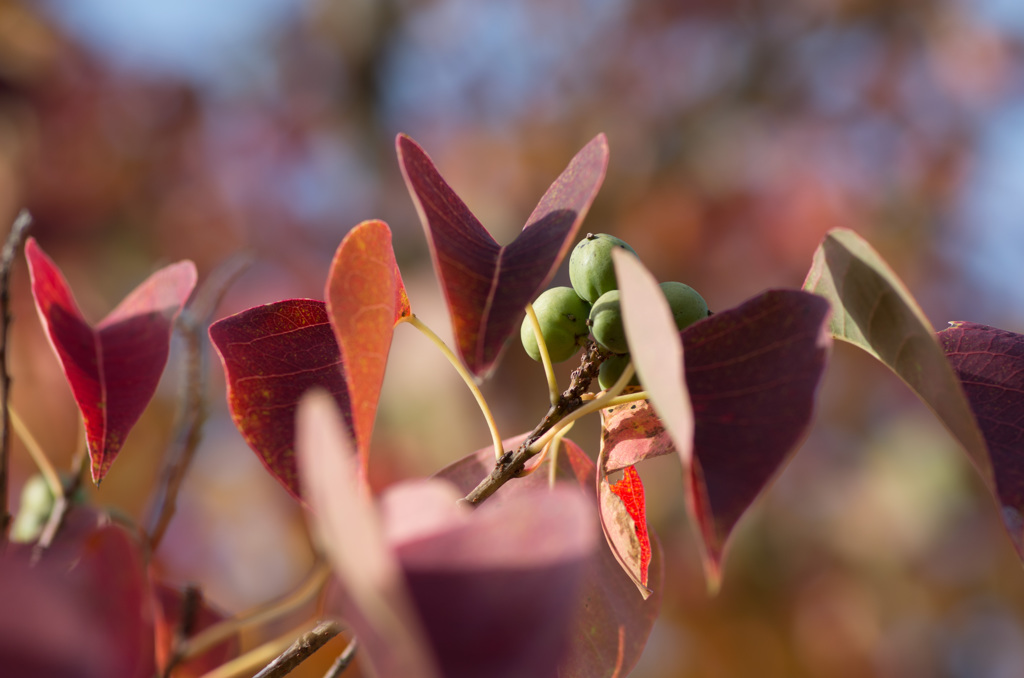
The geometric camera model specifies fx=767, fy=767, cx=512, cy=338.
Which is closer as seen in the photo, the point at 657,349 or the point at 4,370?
the point at 657,349

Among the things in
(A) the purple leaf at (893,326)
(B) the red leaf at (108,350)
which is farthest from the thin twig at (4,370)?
(A) the purple leaf at (893,326)

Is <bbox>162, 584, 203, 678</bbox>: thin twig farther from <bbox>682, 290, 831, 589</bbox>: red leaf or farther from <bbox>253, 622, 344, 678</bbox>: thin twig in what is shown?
<bbox>682, 290, 831, 589</bbox>: red leaf

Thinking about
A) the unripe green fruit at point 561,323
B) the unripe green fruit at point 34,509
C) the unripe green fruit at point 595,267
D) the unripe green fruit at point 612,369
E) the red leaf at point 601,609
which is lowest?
the red leaf at point 601,609

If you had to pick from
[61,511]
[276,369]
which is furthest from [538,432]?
[61,511]

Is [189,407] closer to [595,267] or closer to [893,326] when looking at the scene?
[595,267]

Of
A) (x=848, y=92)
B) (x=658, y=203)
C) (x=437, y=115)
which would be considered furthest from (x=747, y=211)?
(x=437, y=115)

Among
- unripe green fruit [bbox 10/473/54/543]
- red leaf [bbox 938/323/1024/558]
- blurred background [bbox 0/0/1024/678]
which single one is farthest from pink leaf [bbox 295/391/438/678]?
blurred background [bbox 0/0/1024/678]

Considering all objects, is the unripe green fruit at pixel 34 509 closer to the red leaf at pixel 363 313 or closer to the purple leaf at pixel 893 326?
the red leaf at pixel 363 313
